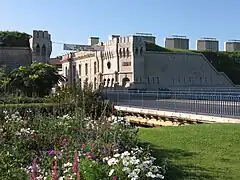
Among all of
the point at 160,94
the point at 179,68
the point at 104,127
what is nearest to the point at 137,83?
the point at 179,68

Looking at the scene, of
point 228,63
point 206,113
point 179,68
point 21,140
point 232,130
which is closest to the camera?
point 21,140

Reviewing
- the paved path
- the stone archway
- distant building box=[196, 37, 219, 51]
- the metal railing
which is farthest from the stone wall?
the metal railing

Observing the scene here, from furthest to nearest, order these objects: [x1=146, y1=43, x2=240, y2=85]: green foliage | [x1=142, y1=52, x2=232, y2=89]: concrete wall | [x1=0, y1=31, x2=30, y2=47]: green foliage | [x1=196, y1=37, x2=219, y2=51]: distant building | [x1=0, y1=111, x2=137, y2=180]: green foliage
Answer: [x1=196, y1=37, x2=219, y2=51]: distant building, [x1=0, y1=31, x2=30, y2=47]: green foliage, [x1=146, y1=43, x2=240, y2=85]: green foliage, [x1=142, y1=52, x2=232, y2=89]: concrete wall, [x1=0, y1=111, x2=137, y2=180]: green foliage

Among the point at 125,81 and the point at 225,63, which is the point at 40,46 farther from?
the point at 225,63

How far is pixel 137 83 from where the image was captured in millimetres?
53375

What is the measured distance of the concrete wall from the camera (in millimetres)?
56312

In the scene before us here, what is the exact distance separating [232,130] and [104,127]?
5107 millimetres

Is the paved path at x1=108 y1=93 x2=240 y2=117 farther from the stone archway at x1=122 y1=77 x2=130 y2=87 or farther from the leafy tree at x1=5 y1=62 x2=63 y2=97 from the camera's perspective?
the stone archway at x1=122 y1=77 x2=130 y2=87

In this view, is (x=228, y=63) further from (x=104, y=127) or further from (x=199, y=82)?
(x=104, y=127)

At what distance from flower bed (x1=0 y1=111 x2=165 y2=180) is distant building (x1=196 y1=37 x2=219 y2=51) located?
204 ft

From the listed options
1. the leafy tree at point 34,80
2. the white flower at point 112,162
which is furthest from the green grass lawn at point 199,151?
the leafy tree at point 34,80

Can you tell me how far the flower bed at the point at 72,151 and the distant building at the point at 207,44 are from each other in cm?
6221

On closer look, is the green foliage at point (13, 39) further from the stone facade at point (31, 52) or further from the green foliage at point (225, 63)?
the green foliage at point (225, 63)

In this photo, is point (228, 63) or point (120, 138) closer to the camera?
point (120, 138)
